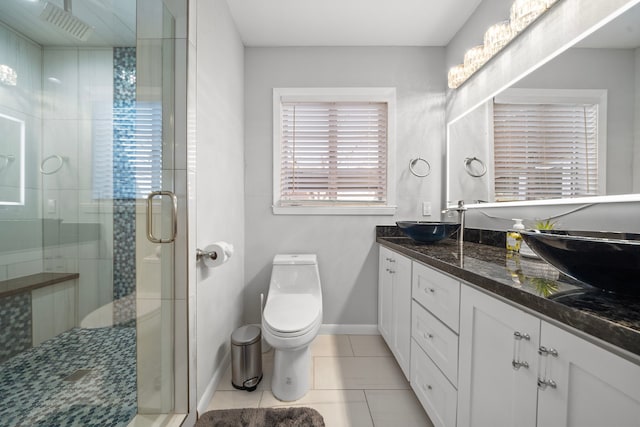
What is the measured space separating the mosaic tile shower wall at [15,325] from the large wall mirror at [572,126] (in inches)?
78.8

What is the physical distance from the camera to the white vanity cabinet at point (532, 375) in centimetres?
53

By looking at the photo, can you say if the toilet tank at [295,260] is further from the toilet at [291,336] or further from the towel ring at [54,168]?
the towel ring at [54,168]

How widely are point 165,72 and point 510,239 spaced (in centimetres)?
196

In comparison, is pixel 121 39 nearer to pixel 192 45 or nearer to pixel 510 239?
pixel 192 45

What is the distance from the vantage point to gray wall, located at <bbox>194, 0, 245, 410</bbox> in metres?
1.50

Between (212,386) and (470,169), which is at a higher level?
(470,169)

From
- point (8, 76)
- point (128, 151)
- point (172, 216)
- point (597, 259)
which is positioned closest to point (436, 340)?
point (597, 259)

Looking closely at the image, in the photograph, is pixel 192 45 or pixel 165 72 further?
pixel 192 45

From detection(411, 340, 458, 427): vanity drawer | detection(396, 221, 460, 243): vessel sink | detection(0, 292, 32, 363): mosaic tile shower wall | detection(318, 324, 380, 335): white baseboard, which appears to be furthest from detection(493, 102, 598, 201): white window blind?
detection(0, 292, 32, 363): mosaic tile shower wall

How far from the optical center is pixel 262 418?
145 centimetres

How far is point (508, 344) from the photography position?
80cm

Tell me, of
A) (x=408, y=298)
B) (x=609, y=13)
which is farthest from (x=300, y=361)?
(x=609, y=13)

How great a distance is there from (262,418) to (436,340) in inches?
39.3

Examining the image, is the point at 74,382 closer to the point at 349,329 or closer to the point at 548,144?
the point at 349,329
